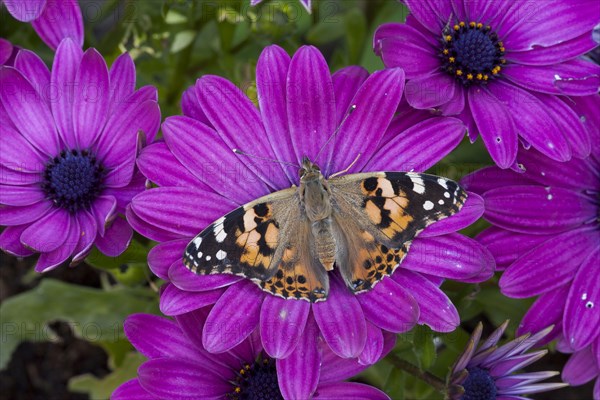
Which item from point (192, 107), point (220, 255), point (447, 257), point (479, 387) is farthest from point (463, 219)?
point (192, 107)

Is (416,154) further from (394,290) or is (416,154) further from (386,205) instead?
(394,290)

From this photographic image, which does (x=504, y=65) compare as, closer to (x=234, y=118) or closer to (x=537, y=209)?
(x=537, y=209)

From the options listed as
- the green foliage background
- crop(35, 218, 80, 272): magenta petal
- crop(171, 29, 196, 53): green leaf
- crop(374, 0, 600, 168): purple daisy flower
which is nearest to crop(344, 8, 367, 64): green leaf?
the green foliage background

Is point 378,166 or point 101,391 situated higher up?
point 378,166

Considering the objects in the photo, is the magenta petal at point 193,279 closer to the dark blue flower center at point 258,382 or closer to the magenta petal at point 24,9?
the dark blue flower center at point 258,382

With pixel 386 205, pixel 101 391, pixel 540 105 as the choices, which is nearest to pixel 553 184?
pixel 540 105

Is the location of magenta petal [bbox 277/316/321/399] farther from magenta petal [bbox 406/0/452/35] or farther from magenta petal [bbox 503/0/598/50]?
magenta petal [bbox 503/0/598/50]

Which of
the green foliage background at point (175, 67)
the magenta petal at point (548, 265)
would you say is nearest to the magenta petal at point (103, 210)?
the green foliage background at point (175, 67)
